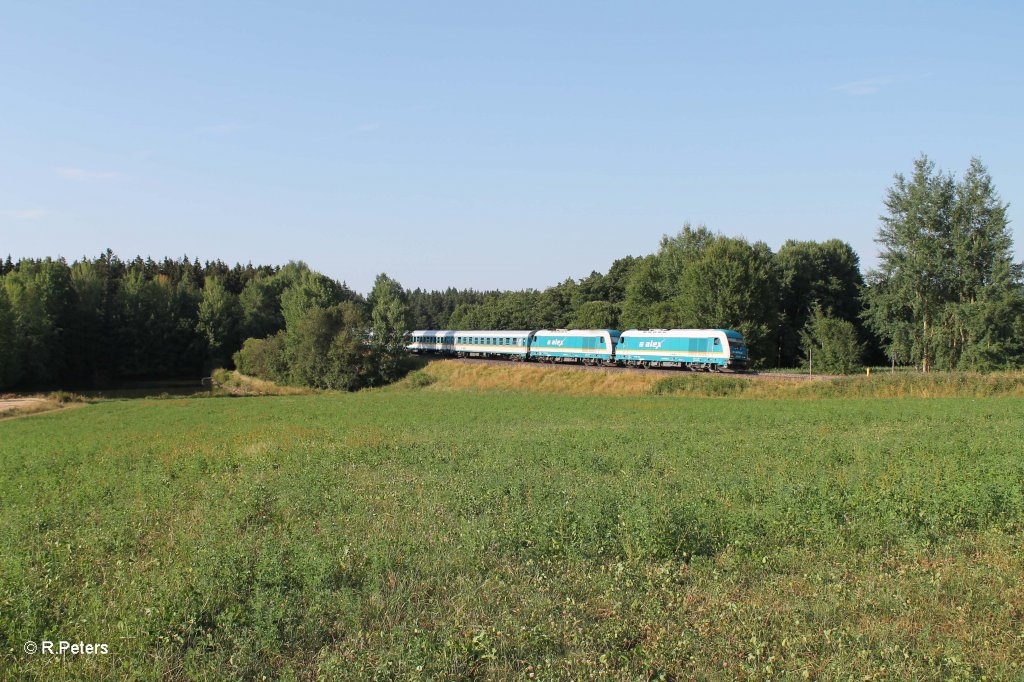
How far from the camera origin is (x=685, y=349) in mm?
46969

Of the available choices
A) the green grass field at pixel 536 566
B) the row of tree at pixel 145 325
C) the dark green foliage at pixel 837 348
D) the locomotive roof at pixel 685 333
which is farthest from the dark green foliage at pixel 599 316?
the green grass field at pixel 536 566

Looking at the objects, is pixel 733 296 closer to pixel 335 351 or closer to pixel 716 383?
pixel 716 383

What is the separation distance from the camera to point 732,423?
79.2 feet

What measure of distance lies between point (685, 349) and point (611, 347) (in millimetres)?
8073

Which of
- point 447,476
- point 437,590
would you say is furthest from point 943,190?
point 437,590

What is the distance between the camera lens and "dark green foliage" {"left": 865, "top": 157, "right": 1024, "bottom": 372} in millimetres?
47125

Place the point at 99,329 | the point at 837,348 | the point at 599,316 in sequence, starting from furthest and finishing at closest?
the point at 599,316, the point at 99,329, the point at 837,348

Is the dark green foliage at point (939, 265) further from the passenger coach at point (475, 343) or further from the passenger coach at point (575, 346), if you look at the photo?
the passenger coach at point (475, 343)

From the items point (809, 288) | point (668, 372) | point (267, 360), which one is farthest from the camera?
point (267, 360)

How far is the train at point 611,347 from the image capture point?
45344 mm

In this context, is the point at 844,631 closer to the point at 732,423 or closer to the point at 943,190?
the point at 732,423

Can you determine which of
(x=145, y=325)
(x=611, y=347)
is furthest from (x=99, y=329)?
(x=611, y=347)

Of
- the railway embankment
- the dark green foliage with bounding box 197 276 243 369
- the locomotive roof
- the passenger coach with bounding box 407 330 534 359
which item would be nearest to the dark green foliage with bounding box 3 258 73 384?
the dark green foliage with bounding box 197 276 243 369

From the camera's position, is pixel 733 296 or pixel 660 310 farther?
pixel 660 310
